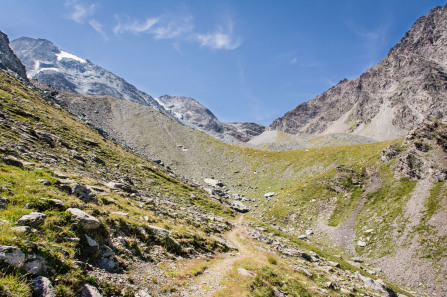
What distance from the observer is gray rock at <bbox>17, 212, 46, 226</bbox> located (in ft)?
29.1

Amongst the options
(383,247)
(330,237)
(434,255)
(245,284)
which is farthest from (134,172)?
(434,255)

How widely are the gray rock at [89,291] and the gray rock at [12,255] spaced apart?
2.34m

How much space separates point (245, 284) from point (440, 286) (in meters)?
29.6

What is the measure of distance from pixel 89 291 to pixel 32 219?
13.0 feet

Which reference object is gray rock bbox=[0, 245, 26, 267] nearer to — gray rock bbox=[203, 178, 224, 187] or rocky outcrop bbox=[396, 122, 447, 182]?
rocky outcrop bbox=[396, 122, 447, 182]

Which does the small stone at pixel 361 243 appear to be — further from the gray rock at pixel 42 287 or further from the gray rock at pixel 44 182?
the gray rock at pixel 44 182

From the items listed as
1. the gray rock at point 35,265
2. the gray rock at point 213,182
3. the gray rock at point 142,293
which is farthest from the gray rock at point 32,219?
the gray rock at point 213,182

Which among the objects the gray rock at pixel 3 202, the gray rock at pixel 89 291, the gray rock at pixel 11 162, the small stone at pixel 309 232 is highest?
the small stone at pixel 309 232

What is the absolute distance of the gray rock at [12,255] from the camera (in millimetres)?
6738

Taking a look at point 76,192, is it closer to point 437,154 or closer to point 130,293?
point 130,293

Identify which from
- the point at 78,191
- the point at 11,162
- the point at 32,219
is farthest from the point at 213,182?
the point at 32,219

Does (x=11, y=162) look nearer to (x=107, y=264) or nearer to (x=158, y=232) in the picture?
(x=107, y=264)

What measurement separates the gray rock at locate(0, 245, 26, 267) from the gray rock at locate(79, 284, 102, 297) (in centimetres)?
234

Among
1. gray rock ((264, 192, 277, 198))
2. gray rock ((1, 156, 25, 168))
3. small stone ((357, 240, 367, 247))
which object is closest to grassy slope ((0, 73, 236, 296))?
gray rock ((1, 156, 25, 168))
